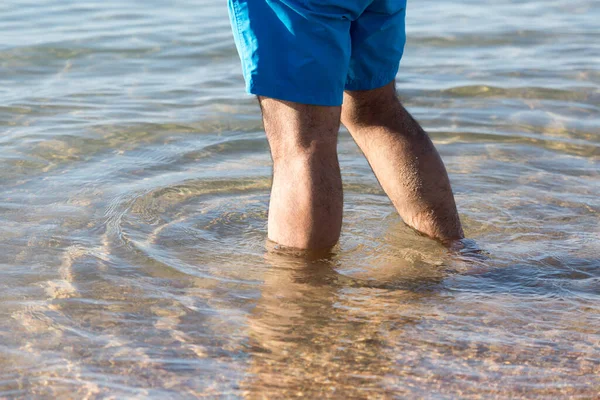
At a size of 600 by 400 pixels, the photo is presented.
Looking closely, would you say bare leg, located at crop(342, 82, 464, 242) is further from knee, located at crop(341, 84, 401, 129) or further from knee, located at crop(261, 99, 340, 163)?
knee, located at crop(261, 99, 340, 163)

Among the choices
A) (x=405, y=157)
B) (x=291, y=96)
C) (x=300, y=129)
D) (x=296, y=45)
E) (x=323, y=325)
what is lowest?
(x=323, y=325)

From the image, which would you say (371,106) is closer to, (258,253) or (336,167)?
(336,167)

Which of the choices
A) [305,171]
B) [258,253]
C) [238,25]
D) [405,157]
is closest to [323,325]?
[305,171]

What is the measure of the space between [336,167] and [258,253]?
0.52 meters

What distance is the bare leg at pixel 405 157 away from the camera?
131 inches

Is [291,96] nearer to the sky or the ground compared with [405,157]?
nearer to the sky

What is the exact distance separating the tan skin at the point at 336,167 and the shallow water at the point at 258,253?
5.1 inches

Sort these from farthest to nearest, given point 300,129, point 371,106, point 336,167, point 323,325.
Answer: point 371,106, point 336,167, point 300,129, point 323,325

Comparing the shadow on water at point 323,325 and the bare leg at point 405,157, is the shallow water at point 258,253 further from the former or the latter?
the bare leg at point 405,157

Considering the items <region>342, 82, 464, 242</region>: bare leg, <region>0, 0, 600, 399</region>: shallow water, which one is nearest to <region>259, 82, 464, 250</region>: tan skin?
<region>342, 82, 464, 242</region>: bare leg

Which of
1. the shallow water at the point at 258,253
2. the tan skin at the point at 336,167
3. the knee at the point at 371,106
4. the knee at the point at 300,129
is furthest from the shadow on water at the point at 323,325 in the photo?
the knee at the point at 371,106

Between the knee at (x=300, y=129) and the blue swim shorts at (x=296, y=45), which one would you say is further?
the knee at (x=300, y=129)

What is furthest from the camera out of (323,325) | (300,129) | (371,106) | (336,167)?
(371,106)

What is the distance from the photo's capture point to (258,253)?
131 inches
